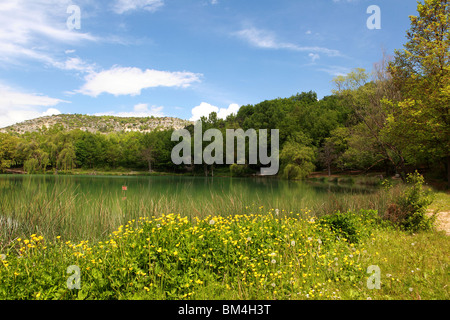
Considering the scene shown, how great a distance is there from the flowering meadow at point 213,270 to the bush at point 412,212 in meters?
2.33

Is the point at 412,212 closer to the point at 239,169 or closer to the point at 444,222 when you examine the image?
the point at 444,222

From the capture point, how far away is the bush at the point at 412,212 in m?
6.94

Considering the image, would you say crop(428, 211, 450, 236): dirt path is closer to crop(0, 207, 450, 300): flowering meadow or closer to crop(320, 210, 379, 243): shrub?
crop(320, 210, 379, 243): shrub

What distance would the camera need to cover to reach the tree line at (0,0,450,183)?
1647 centimetres

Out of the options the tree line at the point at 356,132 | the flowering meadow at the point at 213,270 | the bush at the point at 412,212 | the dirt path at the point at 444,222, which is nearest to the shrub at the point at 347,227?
the flowering meadow at the point at 213,270

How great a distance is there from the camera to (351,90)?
25.4 meters

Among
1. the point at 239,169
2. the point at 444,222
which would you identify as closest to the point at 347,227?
the point at 444,222

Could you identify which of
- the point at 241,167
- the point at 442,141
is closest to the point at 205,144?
the point at 241,167

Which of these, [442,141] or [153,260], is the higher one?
[442,141]

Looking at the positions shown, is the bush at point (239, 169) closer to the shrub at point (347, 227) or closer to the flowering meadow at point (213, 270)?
the shrub at point (347, 227)

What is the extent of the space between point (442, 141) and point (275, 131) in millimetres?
39107

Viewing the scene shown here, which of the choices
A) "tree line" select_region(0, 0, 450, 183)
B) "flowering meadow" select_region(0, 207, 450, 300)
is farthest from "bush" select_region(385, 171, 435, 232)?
"tree line" select_region(0, 0, 450, 183)

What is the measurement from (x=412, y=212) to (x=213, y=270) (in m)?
6.16
